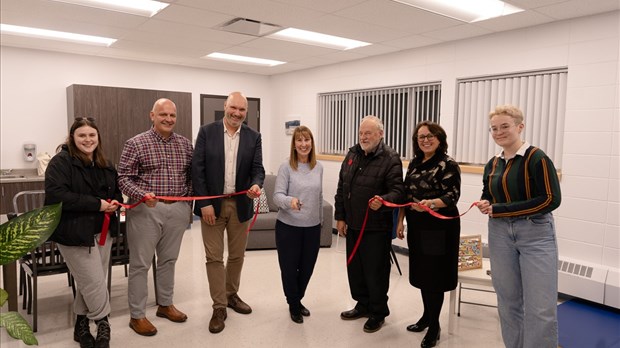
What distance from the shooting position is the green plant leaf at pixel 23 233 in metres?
0.77

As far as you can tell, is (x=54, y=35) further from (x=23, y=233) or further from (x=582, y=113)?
(x=582, y=113)

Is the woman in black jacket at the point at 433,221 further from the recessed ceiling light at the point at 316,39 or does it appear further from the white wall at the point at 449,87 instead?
the recessed ceiling light at the point at 316,39

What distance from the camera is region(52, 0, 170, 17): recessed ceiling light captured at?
149 inches

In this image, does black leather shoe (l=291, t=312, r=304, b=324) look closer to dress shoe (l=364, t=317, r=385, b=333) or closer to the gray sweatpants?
dress shoe (l=364, t=317, r=385, b=333)

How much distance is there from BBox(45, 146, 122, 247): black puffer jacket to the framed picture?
2513 mm

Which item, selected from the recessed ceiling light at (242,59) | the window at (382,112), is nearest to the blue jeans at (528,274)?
the window at (382,112)

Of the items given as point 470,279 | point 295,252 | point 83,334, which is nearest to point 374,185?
point 295,252

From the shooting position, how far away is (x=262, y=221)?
17.6 feet

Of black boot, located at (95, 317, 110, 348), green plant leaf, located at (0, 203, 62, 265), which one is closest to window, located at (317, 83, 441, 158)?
black boot, located at (95, 317, 110, 348)

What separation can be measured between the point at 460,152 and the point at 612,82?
1.69 m

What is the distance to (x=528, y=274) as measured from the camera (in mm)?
2324

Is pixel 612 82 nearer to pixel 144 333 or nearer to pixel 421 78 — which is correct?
pixel 421 78

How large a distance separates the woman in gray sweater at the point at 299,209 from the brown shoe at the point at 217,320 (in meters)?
0.51

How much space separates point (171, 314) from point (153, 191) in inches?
39.1
